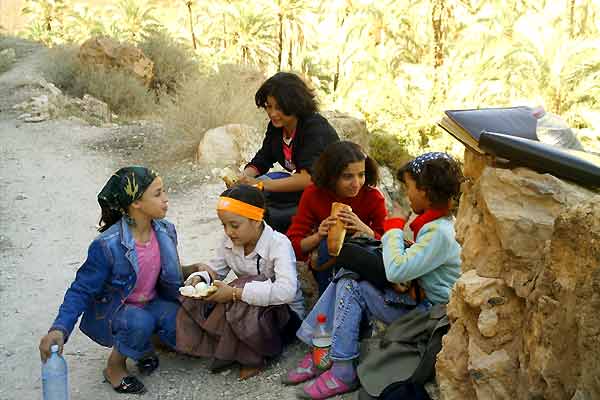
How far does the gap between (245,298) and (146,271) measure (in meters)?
0.56

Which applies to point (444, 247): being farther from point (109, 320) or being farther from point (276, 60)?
point (276, 60)

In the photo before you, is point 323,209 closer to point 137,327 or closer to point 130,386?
point 137,327

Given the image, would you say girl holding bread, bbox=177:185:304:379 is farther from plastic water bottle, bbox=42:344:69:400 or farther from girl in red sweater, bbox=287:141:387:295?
plastic water bottle, bbox=42:344:69:400

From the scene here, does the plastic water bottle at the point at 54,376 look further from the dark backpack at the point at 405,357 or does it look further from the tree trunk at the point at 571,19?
the tree trunk at the point at 571,19

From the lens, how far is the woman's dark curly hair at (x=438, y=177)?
8.86 feet

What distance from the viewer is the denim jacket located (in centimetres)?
295

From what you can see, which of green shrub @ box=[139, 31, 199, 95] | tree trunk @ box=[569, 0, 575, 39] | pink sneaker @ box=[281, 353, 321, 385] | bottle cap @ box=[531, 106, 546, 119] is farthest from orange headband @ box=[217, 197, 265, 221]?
tree trunk @ box=[569, 0, 575, 39]

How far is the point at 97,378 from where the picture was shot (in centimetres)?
324

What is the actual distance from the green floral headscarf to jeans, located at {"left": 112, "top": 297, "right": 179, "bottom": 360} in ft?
1.67

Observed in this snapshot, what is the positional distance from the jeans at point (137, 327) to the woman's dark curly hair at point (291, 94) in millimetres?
1483

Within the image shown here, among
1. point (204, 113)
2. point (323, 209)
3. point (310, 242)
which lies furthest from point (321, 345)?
point (204, 113)

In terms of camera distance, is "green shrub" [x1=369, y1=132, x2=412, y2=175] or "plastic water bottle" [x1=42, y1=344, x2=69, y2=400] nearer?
"plastic water bottle" [x1=42, y1=344, x2=69, y2=400]

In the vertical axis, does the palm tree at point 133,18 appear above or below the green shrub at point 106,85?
above

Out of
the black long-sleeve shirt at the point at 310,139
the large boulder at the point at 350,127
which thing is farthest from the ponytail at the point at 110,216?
the large boulder at the point at 350,127
